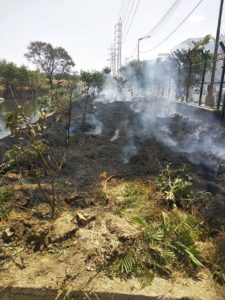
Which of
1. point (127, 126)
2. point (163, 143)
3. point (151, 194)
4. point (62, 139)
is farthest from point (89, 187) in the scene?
point (127, 126)

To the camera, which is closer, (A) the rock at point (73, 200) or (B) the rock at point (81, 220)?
(B) the rock at point (81, 220)

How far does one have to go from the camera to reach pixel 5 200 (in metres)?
5.05

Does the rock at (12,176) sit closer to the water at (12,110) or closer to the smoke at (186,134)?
the smoke at (186,134)

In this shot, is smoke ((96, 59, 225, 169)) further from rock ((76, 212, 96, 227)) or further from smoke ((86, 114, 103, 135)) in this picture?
rock ((76, 212, 96, 227))

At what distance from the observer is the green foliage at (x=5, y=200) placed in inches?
181

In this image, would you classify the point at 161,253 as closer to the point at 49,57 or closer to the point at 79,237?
the point at 79,237

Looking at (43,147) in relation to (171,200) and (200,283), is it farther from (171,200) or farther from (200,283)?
(200,283)

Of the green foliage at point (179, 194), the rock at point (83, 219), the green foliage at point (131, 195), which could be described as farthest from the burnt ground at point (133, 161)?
the rock at point (83, 219)

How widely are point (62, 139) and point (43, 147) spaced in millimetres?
6224

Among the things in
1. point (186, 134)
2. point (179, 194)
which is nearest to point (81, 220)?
point (179, 194)

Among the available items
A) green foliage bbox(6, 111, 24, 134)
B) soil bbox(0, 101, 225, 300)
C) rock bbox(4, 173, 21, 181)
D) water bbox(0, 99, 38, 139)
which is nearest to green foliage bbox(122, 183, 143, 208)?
soil bbox(0, 101, 225, 300)

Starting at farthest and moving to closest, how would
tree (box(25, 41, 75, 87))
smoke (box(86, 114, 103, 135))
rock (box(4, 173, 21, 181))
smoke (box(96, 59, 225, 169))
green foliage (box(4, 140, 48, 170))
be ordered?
tree (box(25, 41, 75, 87))
smoke (box(86, 114, 103, 135))
smoke (box(96, 59, 225, 169))
rock (box(4, 173, 21, 181))
green foliage (box(4, 140, 48, 170))

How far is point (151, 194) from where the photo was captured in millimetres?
5488

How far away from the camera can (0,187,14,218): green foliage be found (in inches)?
181
